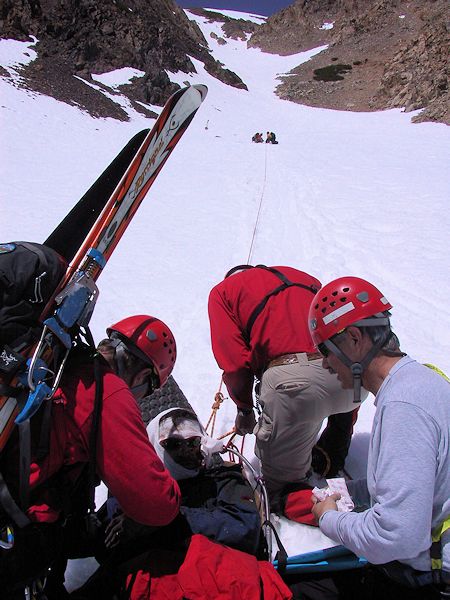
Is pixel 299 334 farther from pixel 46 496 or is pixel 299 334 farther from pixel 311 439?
pixel 46 496

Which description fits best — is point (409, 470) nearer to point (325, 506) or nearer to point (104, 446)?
point (325, 506)

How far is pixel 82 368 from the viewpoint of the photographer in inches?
64.6

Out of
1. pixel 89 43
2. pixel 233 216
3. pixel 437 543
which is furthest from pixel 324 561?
pixel 89 43

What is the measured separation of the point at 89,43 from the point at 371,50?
3507cm

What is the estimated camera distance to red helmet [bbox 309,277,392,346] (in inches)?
67.6

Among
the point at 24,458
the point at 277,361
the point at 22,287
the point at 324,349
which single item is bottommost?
the point at 24,458

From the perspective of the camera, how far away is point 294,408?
7.63ft

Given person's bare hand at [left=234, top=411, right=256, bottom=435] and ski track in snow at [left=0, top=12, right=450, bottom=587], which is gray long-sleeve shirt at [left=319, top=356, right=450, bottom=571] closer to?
person's bare hand at [left=234, top=411, right=256, bottom=435]

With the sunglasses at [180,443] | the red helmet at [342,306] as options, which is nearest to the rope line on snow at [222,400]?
the sunglasses at [180,443]

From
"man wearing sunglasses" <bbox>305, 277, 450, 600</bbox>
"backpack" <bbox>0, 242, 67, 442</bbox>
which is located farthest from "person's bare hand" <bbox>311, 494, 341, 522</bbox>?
"backpack" <bbox>0, 242, 67, 442</bbox>

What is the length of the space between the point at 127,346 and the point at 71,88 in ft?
76.9

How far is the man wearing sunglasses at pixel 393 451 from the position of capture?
130cm

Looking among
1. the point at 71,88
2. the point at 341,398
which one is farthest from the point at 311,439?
the point at 71,88

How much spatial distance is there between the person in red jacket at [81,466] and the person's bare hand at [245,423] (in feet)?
3.84
